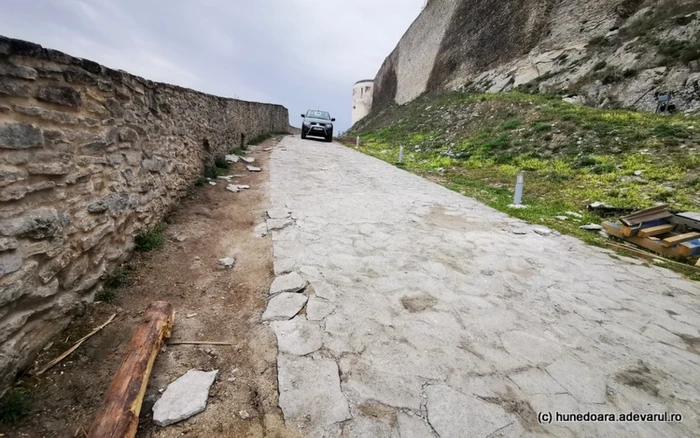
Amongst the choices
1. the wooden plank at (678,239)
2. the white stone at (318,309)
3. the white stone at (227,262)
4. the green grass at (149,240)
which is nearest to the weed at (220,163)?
the green grass at (149,240)

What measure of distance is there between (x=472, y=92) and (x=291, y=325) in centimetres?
1672

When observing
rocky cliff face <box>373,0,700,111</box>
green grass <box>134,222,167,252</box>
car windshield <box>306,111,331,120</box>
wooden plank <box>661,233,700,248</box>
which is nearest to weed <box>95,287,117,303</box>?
green grass <box>134,222,167,252</box>

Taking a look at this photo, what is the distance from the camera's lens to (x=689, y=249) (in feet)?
12.6

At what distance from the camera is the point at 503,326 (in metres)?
2.53

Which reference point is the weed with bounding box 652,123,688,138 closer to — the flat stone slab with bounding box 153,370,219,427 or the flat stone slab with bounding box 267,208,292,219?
the flat stone slab with bounding box 267,208,292,219

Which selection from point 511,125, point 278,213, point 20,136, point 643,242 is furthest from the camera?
point 511,125

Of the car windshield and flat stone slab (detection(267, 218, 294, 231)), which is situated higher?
the car windshield

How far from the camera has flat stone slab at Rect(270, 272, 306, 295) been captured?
2.89 metres

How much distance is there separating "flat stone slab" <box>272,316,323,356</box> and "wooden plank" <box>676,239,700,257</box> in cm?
463

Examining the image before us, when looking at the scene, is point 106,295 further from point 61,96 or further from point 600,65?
point 600,65

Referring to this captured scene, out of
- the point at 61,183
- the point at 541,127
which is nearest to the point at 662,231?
the point at 541,127

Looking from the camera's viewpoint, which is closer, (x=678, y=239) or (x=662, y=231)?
(x=678, y=239)

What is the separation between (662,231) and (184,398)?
231 inches

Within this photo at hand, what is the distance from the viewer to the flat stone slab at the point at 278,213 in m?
4.74
